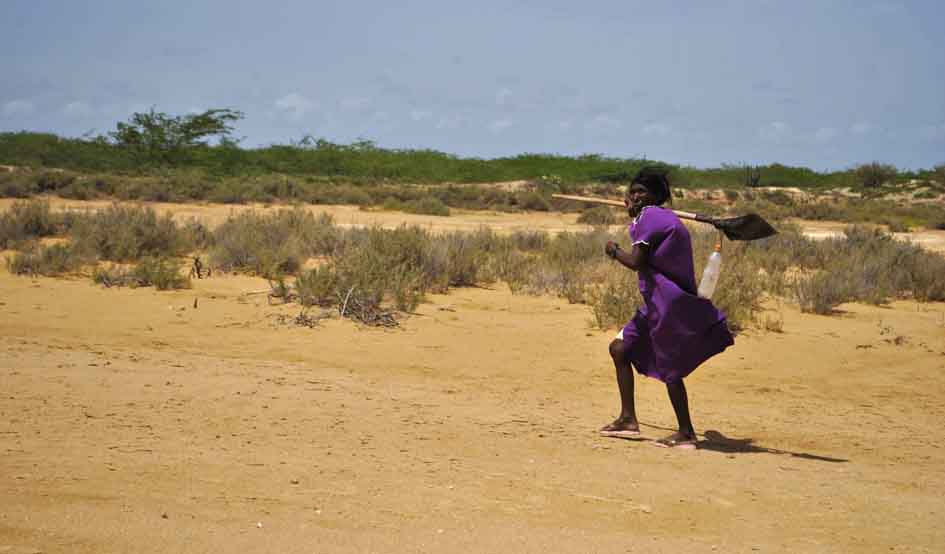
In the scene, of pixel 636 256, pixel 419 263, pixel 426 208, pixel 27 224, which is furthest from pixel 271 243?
pixel 426 208

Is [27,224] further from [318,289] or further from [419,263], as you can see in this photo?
[318,289]

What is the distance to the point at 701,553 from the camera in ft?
16.2

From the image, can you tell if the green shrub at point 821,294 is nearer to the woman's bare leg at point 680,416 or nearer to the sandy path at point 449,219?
the woman's bare leg at point 680,416

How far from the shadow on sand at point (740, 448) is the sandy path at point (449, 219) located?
16.3 m

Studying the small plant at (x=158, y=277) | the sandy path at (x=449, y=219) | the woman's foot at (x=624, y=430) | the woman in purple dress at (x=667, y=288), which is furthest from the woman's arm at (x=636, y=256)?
the sandy path at (x=449, y=219)

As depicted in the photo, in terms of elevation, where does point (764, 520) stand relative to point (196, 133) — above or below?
below

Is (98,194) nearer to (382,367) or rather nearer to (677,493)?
(382,367)

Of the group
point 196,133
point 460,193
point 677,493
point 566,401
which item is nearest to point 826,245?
point 566,401

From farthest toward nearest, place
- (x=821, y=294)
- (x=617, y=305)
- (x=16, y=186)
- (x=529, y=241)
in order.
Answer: (x=16, y=186)
(x=529, y=241)
(x=821, y=294)
(x=617, y=305)

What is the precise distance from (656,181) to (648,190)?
0.08 meters

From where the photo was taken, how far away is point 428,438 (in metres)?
6.99

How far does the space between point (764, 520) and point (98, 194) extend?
91.5 ft

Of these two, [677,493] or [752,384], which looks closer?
[677,493]

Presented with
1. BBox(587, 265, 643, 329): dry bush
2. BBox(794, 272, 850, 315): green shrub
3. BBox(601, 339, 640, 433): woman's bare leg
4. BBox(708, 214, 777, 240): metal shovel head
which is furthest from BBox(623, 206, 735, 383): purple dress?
BBox(794, 272, 850, 315): green shrub
